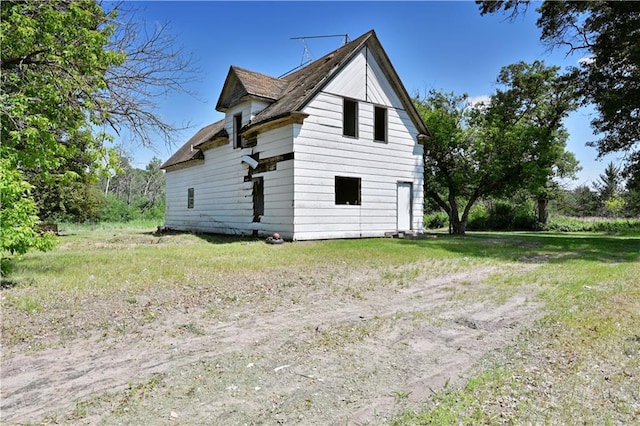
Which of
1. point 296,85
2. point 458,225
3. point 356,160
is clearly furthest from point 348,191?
point 458,225

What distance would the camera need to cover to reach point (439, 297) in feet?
20.2

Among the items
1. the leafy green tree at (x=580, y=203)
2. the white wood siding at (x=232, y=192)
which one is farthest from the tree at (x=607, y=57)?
the leafy green tree at (x=580, y=203)

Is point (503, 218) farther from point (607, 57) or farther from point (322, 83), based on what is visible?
point (322, 83)

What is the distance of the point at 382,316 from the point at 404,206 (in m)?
11.5

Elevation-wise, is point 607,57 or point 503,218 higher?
point 607,57

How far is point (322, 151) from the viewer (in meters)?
13.8

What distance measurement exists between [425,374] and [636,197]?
41.6 meters

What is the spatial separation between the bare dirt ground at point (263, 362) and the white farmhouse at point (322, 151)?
8.06 metres

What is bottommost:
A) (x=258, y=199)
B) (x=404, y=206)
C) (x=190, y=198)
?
(x=404, y=206)

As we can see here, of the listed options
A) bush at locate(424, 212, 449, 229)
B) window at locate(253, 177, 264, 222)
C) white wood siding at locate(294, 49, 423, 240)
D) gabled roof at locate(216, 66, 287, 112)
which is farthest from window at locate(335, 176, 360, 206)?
bush at locate(424, 212, 449, 229)

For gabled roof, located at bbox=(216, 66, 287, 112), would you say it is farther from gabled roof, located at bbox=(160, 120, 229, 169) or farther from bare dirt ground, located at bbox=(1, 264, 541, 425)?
A: bare dirt ground, located at bbox=(1, 264, 541, 425)

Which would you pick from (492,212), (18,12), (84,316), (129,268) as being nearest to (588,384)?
(84,316)

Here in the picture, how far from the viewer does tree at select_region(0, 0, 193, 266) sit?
6730 mm

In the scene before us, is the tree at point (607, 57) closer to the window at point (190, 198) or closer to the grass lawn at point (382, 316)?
the grass lawn at point (382, 316)
